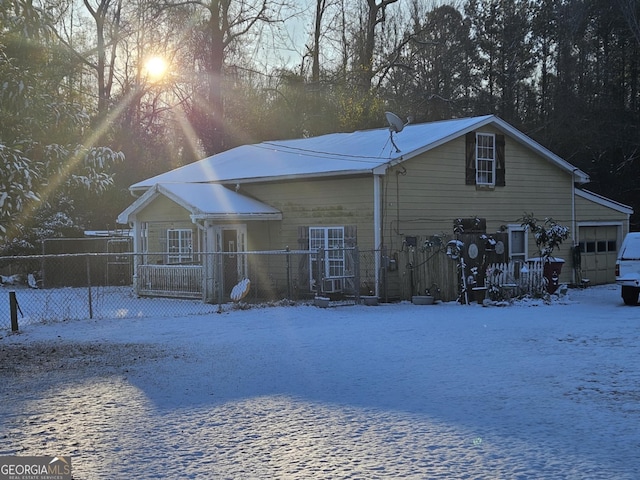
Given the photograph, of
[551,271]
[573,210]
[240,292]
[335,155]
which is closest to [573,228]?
[573,210]

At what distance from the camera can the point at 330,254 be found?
20.8 m

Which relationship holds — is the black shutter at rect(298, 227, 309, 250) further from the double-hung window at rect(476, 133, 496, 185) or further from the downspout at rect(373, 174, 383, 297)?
the double-hung window at rect(476, 133, 496, 185)

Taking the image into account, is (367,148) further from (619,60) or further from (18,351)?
(619,60)

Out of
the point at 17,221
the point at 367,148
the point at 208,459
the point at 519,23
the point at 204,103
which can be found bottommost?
the point at 208,459

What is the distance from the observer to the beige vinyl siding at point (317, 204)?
65.7 ft

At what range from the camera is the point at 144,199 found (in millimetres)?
22609

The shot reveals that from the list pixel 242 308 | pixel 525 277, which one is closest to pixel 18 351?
pixel 242 308

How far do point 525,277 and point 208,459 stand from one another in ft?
48.7

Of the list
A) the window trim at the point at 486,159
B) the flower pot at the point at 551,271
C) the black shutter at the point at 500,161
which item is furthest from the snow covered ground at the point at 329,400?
the black shutter at the point at 500,161

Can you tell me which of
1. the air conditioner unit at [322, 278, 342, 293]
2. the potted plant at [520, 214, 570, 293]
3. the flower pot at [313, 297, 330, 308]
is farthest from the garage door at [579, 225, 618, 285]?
the flower pot at [313, 297, 330, 308]

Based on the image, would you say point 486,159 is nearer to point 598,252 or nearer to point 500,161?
point 500,161

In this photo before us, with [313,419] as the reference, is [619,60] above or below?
above

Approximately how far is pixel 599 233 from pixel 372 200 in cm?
1077

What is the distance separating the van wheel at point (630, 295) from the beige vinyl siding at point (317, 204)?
636 centimetres
